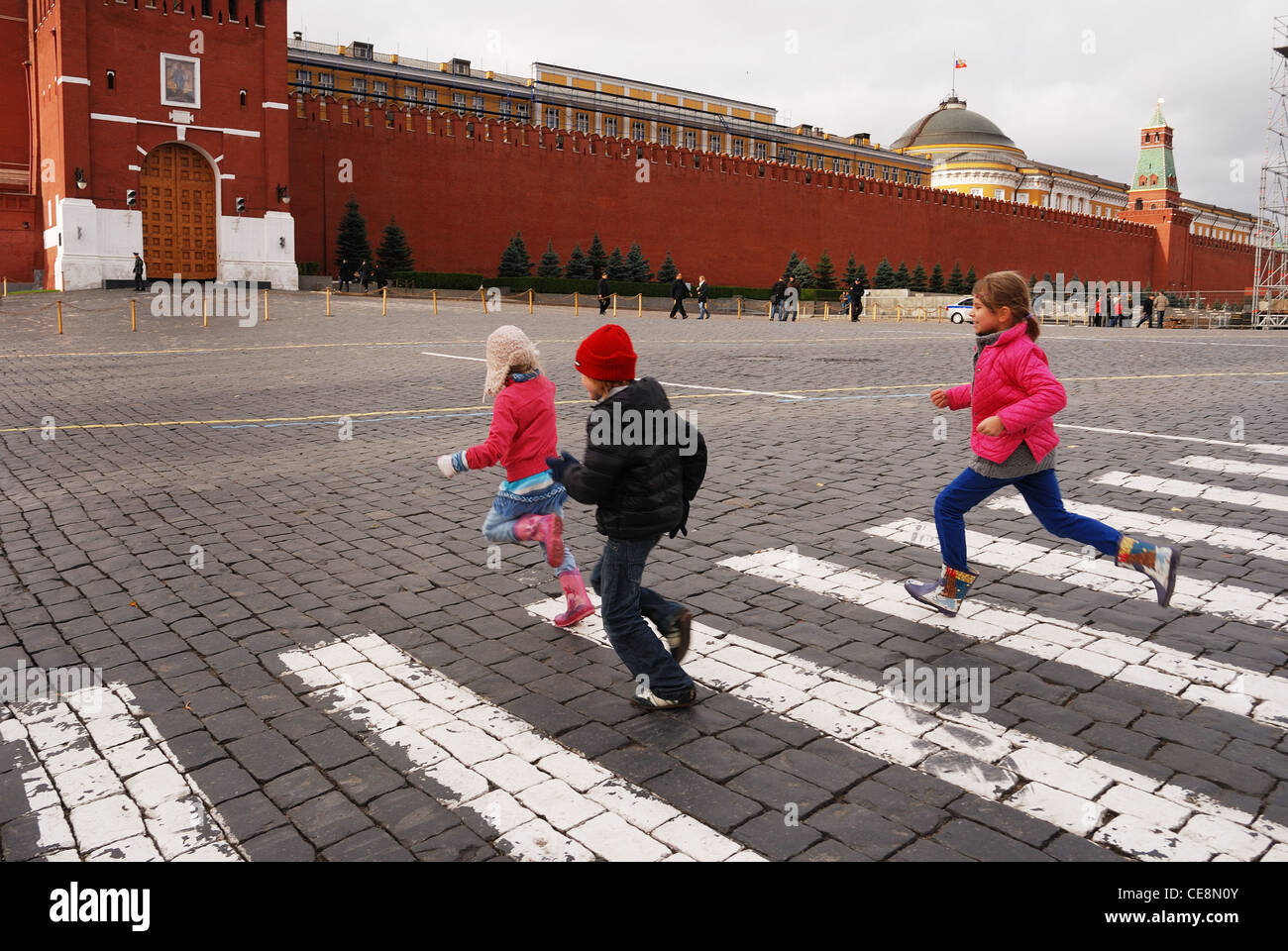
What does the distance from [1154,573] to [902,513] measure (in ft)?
6.78

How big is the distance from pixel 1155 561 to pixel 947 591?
88 centimetres

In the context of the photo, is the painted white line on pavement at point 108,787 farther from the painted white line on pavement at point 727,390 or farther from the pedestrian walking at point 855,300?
the pedestrian walking at point 855,300

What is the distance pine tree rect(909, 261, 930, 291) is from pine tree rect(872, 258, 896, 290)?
1.89m

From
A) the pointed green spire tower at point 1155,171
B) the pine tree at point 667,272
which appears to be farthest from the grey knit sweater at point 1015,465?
the pointed green spire tower at point 1155,171

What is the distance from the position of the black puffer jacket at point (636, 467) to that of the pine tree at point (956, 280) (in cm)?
5520

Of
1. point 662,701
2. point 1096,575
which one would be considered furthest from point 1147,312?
point 662,701

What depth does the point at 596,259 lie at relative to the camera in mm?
43406

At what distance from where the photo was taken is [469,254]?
42094mm

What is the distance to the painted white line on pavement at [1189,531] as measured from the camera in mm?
5723

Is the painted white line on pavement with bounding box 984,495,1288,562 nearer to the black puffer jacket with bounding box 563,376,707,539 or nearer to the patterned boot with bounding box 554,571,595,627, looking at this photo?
the patterned boot with bounding box 554,571,595,627

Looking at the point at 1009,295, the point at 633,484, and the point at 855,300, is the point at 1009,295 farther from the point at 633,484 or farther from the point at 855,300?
the point at 855,300

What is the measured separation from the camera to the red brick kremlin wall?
39375 mm

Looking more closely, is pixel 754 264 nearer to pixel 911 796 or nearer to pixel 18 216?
pixel 18 216

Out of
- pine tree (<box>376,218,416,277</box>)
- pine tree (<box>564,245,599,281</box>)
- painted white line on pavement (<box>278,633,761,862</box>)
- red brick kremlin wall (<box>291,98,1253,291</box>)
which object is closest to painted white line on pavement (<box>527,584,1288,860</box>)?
painted white line on pavement (<box>278,633,761,862</box>)
